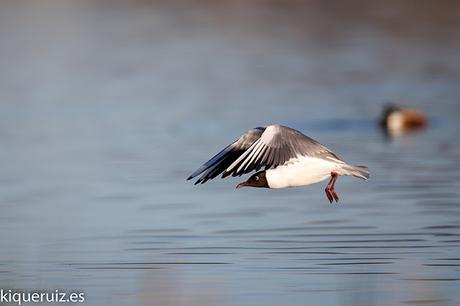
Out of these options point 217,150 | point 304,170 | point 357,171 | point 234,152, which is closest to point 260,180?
point 234,152

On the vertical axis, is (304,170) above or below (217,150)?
below

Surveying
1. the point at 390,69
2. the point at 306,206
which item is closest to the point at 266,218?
the point at 306,206

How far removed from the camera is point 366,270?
9023 millimetres

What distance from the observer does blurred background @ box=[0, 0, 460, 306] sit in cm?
896

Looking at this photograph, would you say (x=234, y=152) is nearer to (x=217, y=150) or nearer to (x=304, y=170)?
(x=304, y=170)

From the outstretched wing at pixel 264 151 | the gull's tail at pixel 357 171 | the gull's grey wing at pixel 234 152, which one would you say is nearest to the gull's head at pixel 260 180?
the outstretched wing at pixel 264 151

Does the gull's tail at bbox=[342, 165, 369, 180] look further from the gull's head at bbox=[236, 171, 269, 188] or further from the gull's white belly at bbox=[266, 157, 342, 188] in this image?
the gull's head at bbox=[236, 171, 269, 188]

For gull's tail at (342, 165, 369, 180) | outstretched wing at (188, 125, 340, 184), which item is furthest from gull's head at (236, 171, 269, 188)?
gull's tail at (342, 165, 369, 180)

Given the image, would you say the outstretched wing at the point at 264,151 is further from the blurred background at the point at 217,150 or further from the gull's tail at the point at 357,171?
the blurred background at the point at 217,150

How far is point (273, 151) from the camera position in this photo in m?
9.34

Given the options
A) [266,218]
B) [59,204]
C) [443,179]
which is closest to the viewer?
[266,218]

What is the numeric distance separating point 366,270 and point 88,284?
1.90 m

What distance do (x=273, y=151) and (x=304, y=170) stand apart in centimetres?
31

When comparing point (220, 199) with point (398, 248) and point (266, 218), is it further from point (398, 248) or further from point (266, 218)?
point (398, 248)
